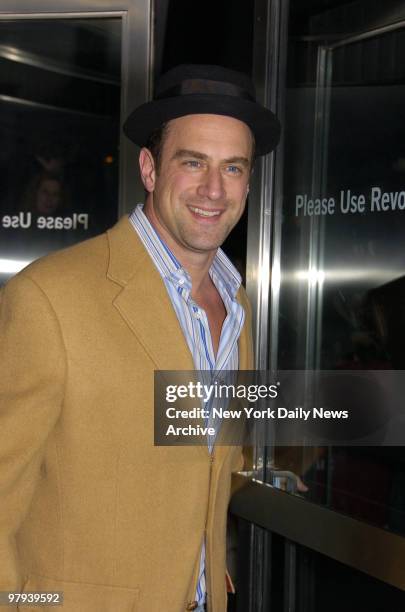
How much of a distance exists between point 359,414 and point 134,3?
70.7 inches

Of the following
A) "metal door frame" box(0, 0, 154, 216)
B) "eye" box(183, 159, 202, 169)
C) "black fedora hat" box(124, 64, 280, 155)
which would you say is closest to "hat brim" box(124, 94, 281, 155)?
"black fedora hat" box(124, 64, 280, 155)

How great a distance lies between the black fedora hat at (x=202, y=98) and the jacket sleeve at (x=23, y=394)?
545mm

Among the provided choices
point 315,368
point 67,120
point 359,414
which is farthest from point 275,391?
point 67,120

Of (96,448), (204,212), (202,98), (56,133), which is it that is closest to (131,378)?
(96,448)

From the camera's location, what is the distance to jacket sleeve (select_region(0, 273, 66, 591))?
1.71m

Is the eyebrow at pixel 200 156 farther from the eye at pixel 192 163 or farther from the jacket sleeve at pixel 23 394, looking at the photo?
the jacket sleeve at pixel 23 394

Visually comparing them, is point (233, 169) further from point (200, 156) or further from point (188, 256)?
point (188, 256)

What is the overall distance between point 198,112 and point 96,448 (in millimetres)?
762

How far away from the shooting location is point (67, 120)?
364 centimetres

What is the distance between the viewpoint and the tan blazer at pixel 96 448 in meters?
1.72

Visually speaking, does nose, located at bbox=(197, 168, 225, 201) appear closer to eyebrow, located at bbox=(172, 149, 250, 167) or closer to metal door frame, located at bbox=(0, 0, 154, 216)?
eyebrow, located at bbox=(172, 149, 250, 167)

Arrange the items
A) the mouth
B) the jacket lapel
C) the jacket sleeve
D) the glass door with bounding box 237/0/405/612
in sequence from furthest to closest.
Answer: the glass door with bounding box 237/0/405/612 → the mouth → the jacket lapel → the jacket sleeve

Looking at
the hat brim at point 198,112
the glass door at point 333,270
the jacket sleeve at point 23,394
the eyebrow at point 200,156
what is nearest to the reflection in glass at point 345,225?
the glass door at point 333,270

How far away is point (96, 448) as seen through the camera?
182 cm
